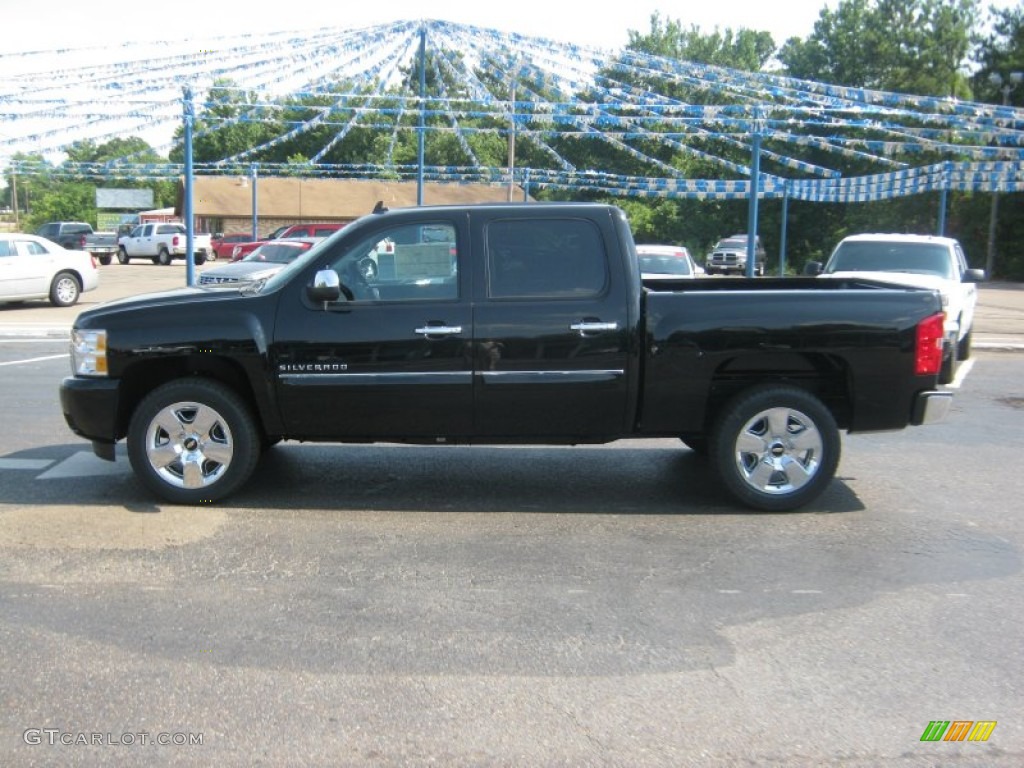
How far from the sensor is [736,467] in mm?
6207

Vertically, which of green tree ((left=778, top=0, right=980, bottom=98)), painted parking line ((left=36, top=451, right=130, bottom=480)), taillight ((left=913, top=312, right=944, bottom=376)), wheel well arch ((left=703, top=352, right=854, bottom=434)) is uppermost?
green tree ((left=778, top=0, right=980, bottom=98))

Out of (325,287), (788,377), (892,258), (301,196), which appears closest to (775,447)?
(788,377)

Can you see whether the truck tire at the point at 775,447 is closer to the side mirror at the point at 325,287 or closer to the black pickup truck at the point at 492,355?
the black pickup truck at the point at 492,355

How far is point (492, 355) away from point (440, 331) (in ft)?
1.15

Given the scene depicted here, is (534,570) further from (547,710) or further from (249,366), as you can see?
(249,366)

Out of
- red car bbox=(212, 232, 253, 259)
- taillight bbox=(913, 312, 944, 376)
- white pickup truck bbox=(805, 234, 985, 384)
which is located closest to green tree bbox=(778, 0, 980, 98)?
red car bbox=(212, 232, 253, 259)

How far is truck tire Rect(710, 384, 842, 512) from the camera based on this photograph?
6.17 m

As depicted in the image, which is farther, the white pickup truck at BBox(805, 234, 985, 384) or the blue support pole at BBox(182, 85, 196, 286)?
the blue support pole at BBox(182, 85, 196, 286)

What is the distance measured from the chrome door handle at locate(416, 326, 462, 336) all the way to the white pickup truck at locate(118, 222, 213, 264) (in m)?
41.4

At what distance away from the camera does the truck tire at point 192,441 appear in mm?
6129

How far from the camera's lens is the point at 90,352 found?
613 cm

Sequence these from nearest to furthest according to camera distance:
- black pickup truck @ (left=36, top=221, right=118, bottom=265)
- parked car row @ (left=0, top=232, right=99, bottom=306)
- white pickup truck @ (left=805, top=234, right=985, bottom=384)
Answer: white pickup truck @ (left=805, top=234, right=985, bottom=384)
parked car row @ (left=0, top=232, right=99, bottom=306)
black pickup truck @ (left=36, top=221, right=118, bottom=265)

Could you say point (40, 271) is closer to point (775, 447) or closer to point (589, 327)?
point (589, 327)

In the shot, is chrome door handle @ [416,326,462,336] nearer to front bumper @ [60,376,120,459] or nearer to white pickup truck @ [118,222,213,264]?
front bumper @ [60,376,120,459]
